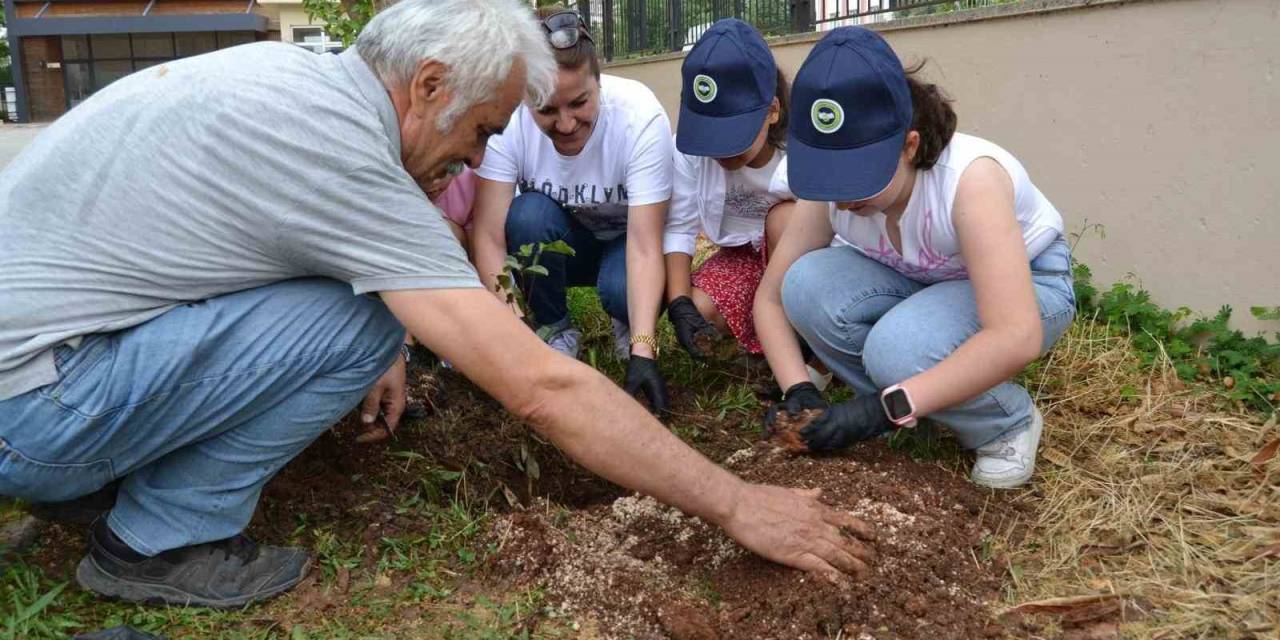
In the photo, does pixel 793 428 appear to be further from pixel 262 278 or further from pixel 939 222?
pixel 262 278

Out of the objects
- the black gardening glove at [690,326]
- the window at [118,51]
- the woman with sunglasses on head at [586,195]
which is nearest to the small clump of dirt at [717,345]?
the black gardening glove at [690,326]

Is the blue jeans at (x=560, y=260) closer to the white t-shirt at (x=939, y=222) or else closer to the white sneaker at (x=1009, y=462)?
the white t-shirt at (x=939, y=222)

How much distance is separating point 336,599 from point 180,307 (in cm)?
71

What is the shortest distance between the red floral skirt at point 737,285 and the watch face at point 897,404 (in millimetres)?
1116

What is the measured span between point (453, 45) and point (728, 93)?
4.29 ft

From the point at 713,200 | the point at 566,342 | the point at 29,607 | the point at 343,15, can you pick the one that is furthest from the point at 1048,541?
the point at 343,15

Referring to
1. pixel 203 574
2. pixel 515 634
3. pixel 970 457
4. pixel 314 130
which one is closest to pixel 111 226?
pixel 314 130

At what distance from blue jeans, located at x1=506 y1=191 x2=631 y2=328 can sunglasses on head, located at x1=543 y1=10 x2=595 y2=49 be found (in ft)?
2.14

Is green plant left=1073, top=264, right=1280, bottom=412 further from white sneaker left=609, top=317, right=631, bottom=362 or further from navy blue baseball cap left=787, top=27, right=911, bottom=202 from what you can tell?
white sneaker left=609, top=317, right=631, bottom=362

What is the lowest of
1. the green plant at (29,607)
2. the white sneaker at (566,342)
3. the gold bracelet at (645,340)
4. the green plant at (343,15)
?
the green plant at (29,607)

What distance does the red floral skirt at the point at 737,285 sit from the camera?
353 centimetres

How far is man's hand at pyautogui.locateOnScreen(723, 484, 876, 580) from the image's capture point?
6.59ft

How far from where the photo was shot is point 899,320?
2613 millimetres

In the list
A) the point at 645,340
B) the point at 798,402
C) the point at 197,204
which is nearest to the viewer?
the point at 197,204
